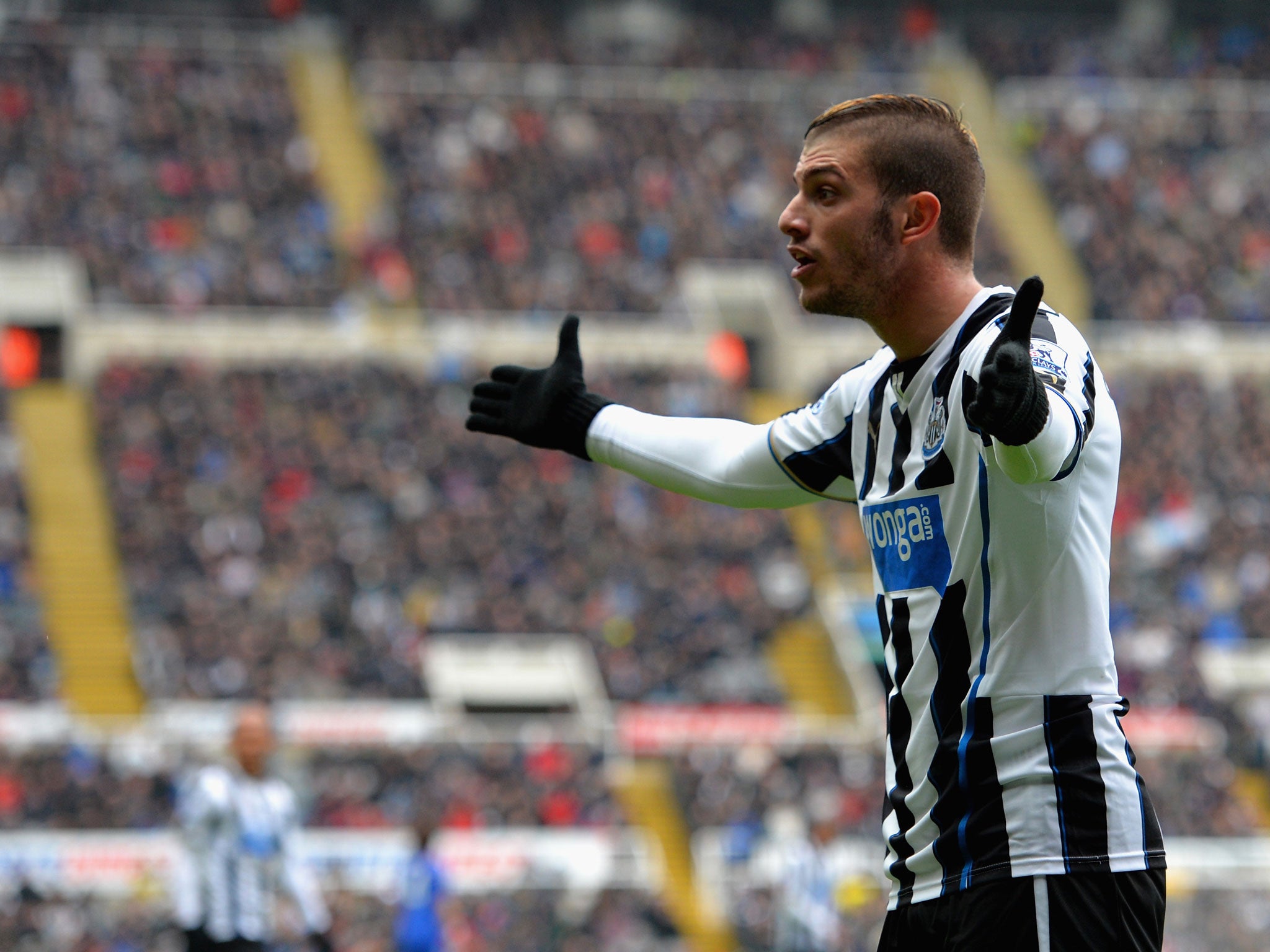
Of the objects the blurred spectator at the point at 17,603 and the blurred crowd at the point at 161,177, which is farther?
the blurred crowd at the point at 161,177

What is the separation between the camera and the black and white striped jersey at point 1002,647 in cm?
271

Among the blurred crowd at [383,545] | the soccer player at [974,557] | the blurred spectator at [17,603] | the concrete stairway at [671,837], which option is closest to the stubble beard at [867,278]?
the soccer player at [974,557]

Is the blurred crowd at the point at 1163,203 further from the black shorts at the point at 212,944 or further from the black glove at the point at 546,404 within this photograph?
the black glove at the point at 546,404

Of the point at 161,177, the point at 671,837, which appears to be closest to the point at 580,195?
the point at 161,177

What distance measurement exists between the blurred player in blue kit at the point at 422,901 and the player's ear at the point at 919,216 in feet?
32.0

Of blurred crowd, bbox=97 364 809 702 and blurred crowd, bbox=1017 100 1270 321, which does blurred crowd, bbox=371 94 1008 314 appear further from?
blurred crowd, bbox=97 364 809 702

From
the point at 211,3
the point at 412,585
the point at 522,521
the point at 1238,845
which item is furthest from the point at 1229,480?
the point at 211,3

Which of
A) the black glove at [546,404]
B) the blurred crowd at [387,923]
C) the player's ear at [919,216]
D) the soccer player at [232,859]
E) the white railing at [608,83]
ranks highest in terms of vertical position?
the white railing at [608,83]

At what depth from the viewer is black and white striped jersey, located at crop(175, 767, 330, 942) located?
8.94 metres

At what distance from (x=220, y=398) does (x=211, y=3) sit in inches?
425

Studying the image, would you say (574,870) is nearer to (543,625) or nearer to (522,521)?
(543,625)

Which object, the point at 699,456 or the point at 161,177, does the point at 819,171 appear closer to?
the point at 699,456

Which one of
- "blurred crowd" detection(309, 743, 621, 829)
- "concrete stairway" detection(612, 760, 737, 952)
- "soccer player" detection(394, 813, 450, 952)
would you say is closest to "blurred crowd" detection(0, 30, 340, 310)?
"blurred crowd" detection(309, 743, 621, 829)

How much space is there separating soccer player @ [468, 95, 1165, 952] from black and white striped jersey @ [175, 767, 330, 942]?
6481mm
